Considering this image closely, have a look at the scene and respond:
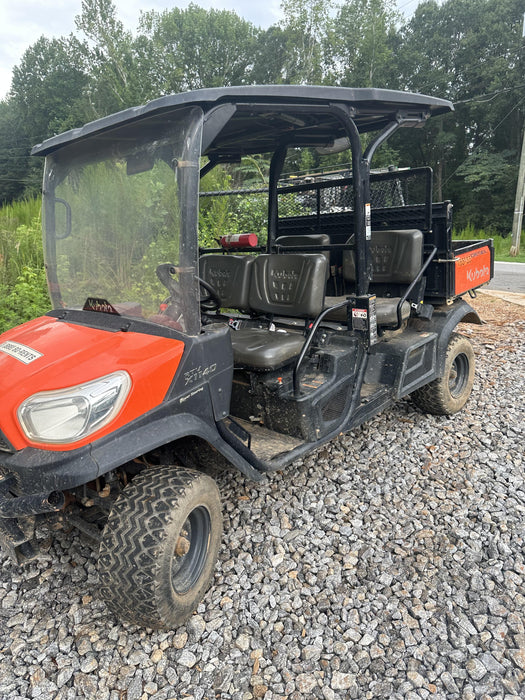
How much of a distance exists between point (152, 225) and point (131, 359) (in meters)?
0.61

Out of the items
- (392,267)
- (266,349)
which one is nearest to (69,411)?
(266,349)

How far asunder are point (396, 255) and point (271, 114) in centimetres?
152

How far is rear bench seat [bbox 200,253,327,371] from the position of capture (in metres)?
2.88

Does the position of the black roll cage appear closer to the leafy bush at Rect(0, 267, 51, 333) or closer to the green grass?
the leafy bush at Rect(0, 267, 51, 333)

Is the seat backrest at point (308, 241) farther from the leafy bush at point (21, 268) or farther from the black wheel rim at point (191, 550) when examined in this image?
the black wheel rim at point (191, 550)

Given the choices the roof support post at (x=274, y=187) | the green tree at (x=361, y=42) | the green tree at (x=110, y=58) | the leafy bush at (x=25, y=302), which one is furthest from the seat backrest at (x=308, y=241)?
the green tree at (x=361, y=42)

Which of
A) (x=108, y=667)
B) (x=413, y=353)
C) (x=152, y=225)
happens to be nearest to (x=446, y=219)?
(x=413, y=353)

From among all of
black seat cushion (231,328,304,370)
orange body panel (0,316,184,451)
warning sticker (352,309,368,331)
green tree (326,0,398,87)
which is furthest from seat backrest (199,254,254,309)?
green tree (326,0,398,87)

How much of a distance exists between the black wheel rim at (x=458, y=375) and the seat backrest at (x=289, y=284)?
1.70 metres

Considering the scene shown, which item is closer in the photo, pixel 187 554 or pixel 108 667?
pixel 108 667

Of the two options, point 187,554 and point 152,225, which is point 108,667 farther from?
point 152,225

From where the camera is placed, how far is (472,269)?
4164mm

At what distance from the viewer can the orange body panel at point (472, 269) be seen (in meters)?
3.94

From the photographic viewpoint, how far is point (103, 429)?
1884mm
